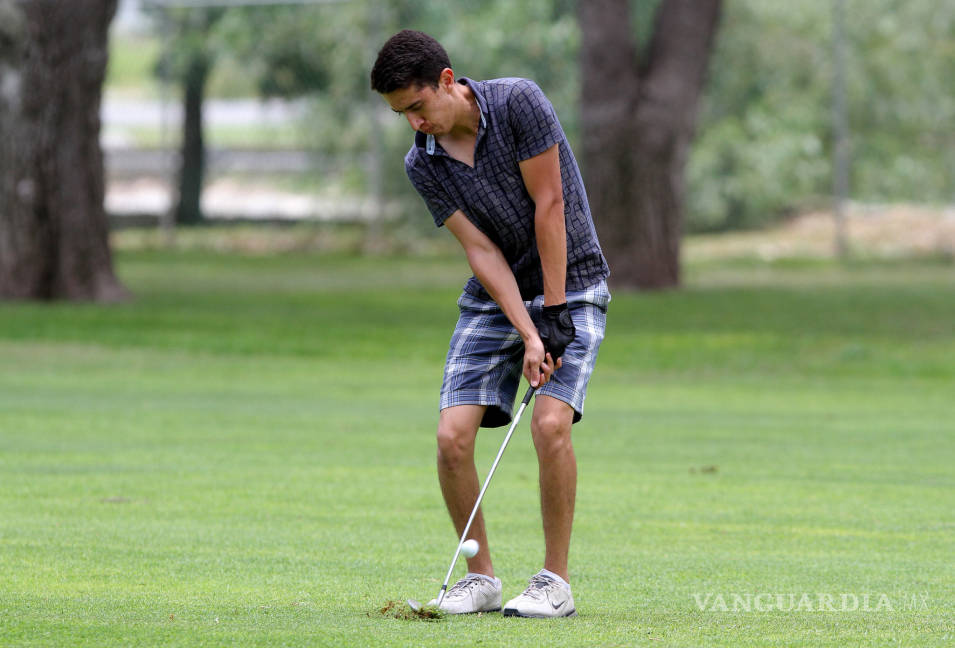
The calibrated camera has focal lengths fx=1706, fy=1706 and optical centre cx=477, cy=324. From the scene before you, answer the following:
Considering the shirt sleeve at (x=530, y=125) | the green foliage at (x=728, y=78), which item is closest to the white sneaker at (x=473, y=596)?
the shirt sleeve at (x=530, y=125)

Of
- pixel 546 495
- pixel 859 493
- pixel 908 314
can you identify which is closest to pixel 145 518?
pixel 546 495

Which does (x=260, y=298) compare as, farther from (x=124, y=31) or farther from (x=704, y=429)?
(x=124, y=31)

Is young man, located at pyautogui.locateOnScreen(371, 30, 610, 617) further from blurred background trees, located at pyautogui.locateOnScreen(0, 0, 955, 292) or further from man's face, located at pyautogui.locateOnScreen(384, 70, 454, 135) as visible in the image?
blurred background trees, located at pyautogui.locateOnScreen(0, 0, 955, 292)

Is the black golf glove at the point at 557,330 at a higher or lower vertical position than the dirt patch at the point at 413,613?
higher

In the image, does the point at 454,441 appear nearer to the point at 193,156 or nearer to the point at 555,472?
the point at 555,472

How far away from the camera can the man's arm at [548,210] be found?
5.49 m

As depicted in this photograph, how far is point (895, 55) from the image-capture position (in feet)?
102

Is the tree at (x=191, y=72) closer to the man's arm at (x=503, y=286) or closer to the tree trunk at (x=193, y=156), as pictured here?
the tree trunk at (x=193, y=156)

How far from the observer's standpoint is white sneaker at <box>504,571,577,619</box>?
540 cm

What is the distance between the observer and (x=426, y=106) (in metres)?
5.46

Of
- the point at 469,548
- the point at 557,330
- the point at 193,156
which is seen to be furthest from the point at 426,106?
the point at 193,156

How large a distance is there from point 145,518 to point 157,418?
4264mm

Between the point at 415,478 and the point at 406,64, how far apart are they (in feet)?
13.7

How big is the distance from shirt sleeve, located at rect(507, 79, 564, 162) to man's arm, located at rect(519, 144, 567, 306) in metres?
0.03
